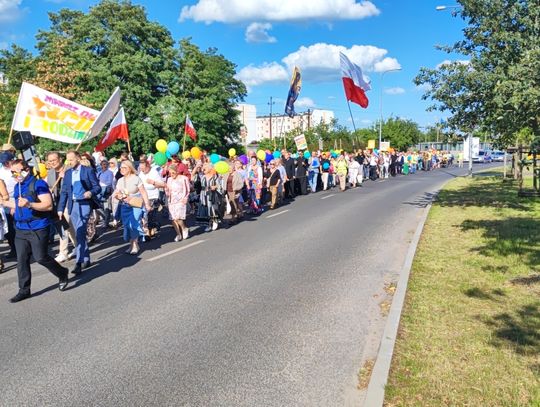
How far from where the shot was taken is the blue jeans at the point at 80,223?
770cm

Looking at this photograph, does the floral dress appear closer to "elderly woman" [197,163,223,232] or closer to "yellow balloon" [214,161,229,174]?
"elderly woman" [197,163,223,232]

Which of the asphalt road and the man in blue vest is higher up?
the man in blue vest

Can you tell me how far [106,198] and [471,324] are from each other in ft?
31.0

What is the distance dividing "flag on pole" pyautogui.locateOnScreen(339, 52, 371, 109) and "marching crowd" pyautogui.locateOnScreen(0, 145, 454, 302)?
7.62 meters

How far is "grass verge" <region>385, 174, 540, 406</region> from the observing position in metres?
3.71

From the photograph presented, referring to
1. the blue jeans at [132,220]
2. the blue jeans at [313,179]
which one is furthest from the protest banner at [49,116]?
the blue jeans at [313,179]

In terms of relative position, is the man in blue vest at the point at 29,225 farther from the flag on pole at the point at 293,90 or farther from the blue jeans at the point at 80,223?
the flag on pole at the point at 293,90

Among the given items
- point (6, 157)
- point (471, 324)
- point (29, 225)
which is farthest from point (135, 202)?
point (471, 324)

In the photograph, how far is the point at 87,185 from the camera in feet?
25.8

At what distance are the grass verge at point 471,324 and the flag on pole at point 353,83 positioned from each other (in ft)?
57.1

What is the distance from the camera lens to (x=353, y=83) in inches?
1037

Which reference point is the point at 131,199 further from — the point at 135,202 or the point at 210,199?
the point at 210,199

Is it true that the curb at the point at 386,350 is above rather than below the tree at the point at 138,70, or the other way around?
below

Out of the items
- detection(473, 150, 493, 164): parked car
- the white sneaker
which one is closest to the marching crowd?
the white sneaker
